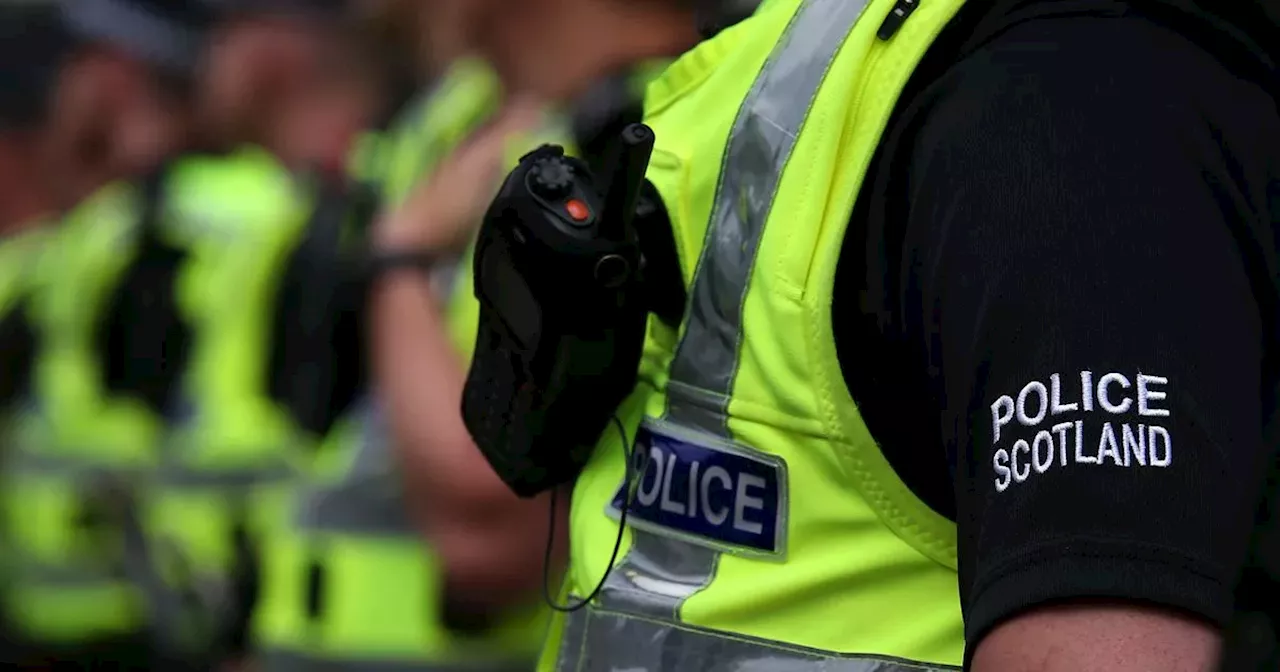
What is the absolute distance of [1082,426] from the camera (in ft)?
1.85

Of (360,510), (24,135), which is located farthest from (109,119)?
(360,510)

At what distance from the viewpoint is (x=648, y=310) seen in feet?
2.62

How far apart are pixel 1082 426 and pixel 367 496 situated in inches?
52.1

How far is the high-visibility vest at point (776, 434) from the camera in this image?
70cm

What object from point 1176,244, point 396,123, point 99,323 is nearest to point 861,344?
point 1176,244

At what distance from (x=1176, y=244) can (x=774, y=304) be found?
0.18 metres

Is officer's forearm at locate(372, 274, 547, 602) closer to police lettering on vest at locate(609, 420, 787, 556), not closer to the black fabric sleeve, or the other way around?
police lettering on vest at locate(609, 420, 787, 556)

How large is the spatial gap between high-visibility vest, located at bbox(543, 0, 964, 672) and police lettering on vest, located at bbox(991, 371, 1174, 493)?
124 mm

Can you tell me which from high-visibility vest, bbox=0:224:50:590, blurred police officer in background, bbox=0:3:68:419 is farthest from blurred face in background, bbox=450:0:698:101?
blurred police officer in background, bbox=0:3:68:419

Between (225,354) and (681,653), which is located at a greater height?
(681,653)

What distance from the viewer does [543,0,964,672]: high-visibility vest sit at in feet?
2.30

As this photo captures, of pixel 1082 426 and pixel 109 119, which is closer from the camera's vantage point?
pixel 1082 426

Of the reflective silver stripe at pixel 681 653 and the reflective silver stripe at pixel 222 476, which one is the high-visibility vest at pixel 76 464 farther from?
the reflective silver stripe at pixel 681 653

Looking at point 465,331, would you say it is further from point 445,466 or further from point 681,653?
point 681,653
